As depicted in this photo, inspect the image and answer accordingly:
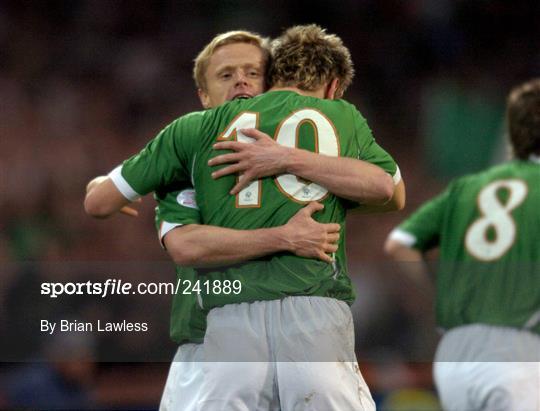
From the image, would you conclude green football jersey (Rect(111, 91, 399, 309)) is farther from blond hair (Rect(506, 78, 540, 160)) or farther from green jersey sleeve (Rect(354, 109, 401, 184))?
blond hair (Rect(506, 78, 540, 160))

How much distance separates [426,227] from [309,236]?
1347 mm

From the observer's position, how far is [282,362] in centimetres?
256

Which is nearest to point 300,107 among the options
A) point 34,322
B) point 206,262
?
point 206,262

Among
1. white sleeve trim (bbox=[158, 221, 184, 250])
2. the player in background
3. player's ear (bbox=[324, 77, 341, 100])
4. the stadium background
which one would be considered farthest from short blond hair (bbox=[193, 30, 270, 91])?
the stadium background

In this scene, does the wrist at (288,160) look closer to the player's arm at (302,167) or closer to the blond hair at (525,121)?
the player's arm at (302,167)

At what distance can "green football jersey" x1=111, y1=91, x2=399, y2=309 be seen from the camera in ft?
8.76

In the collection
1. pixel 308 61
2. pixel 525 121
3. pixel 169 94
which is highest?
pixel 169 94

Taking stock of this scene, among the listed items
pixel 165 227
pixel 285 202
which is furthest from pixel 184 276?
pixel 285 202

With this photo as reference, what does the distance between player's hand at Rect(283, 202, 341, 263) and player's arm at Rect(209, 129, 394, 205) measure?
0.10 meters

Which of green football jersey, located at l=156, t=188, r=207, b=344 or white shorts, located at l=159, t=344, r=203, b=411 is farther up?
green football jersey, located at l=156, t=188, r=207, b=344

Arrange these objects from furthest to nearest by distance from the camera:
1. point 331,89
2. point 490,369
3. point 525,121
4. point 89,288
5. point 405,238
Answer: point 89,288, point 405,238, point 525,121, point 490,369, point 331,89

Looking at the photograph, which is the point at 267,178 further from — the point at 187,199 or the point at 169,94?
the point at 169,94

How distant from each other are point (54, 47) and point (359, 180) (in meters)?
5.39

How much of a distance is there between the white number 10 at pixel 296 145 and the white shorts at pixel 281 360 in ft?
0.95
